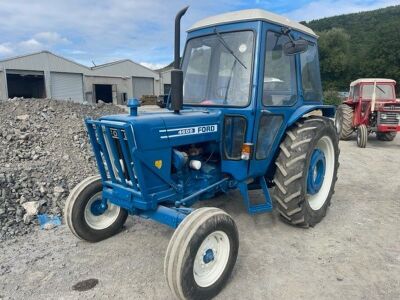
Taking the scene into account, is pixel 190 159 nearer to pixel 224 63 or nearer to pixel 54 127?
pixel 224 63

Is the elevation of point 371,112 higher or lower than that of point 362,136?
higher

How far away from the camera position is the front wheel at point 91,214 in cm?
380

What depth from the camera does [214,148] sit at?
3855 millimetres

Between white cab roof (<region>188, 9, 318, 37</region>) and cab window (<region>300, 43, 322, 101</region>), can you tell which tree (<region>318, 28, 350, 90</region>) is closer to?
cab window (<region>300, 43, 322, 101</region>)

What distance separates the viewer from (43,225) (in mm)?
4359

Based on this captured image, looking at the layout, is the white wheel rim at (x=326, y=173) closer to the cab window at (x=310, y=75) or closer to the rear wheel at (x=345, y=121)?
the cab window at (x=310, y=75)

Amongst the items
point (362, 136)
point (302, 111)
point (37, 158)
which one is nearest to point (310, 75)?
point (302, 111)

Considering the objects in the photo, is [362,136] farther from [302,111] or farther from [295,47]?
[295,47]

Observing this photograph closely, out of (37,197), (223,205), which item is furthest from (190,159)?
(37,197)

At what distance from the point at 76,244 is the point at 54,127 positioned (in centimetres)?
451

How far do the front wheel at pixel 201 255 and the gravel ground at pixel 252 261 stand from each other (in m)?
0.19

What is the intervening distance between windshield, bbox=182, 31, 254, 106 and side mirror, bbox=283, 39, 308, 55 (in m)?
0.38

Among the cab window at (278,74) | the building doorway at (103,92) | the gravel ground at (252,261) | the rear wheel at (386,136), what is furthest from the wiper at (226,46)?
the building doorway at (103,92)

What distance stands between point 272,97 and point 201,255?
1904mm
